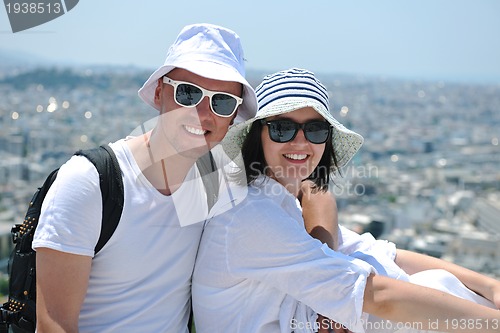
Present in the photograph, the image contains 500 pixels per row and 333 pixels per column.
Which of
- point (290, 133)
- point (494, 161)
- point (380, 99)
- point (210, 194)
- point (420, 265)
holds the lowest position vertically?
point (380, 99)

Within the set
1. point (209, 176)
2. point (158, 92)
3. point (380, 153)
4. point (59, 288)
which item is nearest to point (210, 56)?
point (158, 92)

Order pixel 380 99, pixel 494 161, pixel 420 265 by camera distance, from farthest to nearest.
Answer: pixel 380 99 → pixel 494 161 → pixel 420 265

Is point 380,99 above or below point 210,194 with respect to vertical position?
Result: below

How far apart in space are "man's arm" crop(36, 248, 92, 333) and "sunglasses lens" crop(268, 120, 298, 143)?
493 mm

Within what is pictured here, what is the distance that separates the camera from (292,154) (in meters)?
1.41

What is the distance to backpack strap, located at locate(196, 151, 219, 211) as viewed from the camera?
1418 mm

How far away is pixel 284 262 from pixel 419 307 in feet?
0.97

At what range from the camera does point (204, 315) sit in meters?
1.39

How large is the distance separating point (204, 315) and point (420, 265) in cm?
65

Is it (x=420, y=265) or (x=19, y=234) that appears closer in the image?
(x=19, y=234)

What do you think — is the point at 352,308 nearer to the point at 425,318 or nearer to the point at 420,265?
the point at 425,318

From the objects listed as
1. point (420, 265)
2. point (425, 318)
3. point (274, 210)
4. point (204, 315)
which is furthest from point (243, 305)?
point (420, 265)

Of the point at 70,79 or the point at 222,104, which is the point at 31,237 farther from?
the point at 70,79

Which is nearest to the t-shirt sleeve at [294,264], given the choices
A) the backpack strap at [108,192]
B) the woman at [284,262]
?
the woman at [284,262]
